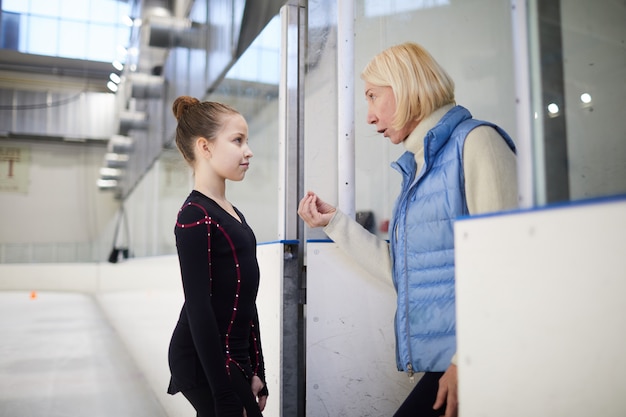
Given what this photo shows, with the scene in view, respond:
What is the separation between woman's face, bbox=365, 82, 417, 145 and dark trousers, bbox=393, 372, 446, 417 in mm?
540

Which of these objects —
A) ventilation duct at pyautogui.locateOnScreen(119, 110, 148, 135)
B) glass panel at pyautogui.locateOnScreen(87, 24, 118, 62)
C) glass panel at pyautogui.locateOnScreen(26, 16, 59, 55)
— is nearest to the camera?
ventilation duct at pyautogui.locateOnScreen(119, 110, 148, 135)

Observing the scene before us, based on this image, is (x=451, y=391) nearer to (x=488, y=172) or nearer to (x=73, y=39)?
(x=488, y=172)

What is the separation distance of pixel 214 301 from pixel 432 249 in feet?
1.51

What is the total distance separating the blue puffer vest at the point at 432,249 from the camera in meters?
1.14

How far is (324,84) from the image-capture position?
5.93 feet

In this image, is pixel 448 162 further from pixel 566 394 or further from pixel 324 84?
pixel 324 84

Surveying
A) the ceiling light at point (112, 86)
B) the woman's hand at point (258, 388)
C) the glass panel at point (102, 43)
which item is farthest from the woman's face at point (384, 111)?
the ceiling light at point (112, 86)

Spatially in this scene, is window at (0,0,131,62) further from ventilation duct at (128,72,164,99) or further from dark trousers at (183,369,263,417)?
dark trousers at (183,369,263,417)

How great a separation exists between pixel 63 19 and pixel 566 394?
35.0 ft

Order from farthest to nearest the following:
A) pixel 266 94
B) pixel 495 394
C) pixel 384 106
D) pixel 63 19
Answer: pixel 63 19
pixel 266 94
pixel 384 106
pixel 495 394

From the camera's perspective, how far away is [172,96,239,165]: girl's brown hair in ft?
4.36

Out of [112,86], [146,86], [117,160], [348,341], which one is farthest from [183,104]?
[112,86]

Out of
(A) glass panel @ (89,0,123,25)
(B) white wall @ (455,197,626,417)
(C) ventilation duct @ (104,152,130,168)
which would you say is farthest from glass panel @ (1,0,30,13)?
(B) white wall @ (455,197,626,417)

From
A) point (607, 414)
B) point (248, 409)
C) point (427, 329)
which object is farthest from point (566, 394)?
point (248, 409)
